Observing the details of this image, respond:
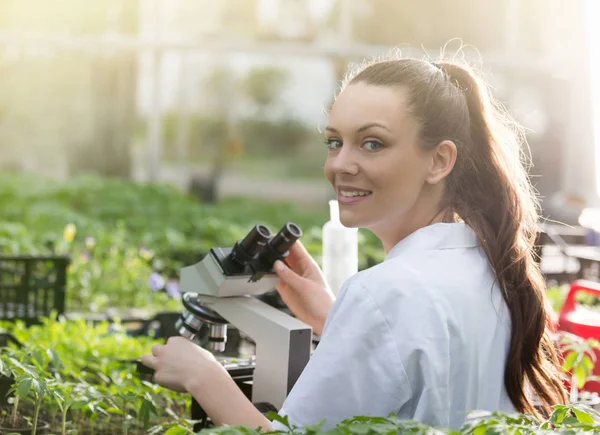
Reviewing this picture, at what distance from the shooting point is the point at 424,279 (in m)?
1.61

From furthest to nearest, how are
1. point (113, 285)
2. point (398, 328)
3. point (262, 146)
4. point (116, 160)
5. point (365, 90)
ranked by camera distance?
point (262, 146), point (116, 160), point (113, 285), point (365, 90), point (398, 328)

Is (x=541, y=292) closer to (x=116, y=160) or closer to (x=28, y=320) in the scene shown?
(x=28, y=320)

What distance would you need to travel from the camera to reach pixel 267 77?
57.1 ft

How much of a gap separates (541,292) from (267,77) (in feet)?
52.1

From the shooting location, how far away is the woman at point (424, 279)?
61.4 inches

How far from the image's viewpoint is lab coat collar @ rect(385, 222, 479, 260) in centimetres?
174

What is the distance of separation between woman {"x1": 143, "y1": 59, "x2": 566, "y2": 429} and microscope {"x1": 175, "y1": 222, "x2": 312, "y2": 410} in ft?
0.49

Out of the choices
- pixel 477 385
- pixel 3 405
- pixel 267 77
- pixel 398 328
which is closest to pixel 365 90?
pixel 398 328

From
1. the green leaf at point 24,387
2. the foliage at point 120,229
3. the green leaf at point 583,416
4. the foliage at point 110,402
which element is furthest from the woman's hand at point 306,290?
the foliage at point 120,229

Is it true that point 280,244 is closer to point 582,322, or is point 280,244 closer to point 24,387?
point 24,387

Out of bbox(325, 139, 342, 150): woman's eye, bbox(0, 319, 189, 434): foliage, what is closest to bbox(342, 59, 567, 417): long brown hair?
bbox(325, 139, 342, 150): woman's eye

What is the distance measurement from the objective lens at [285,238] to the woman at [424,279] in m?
0.19

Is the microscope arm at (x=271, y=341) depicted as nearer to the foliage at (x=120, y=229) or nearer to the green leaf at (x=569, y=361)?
the green leaf at (x=569, y=361)

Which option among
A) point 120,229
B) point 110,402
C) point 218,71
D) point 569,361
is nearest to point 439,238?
point 569,361
